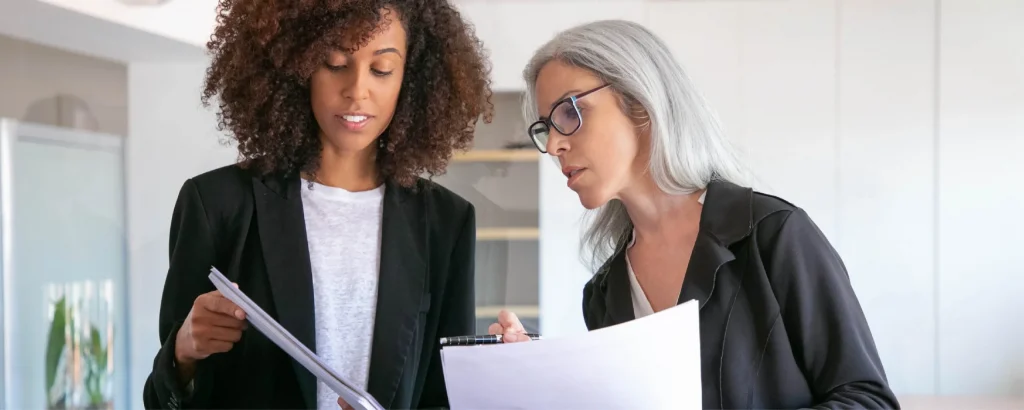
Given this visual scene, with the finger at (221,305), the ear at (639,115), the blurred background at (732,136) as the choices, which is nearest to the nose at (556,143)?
the ear at (639,115)

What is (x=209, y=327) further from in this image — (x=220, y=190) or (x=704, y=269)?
(x=704, y=269)

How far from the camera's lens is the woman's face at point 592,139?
1.14m

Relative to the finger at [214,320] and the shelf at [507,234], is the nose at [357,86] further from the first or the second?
the shelf at [507,234]

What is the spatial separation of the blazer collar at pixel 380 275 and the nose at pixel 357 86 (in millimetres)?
164

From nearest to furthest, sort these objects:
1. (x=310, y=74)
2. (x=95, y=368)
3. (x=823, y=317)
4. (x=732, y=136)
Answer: (x=823, y=317)
(x=310, y=74)
(x=95, y=368)
(x=732, y=136)

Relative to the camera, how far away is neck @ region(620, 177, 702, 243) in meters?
1.17

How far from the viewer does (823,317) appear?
1.04 m

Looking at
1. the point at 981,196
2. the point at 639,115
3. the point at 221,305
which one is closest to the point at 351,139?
the point at 221,305

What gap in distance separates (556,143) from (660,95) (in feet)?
0.51

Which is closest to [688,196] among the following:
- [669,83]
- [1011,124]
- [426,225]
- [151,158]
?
[669,83]

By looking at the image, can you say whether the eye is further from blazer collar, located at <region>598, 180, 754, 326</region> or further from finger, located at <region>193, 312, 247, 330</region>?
finger, located at <region>193, 312, 247, 330</region>

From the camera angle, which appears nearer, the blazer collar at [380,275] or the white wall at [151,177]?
the blazer collar at [380,275]

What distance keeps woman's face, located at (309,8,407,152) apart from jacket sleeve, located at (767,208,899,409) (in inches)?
23.5

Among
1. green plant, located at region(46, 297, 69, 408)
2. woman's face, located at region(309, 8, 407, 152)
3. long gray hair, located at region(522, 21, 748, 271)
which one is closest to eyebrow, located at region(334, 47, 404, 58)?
woman's face, located at region(309, 8, 407, 152)
